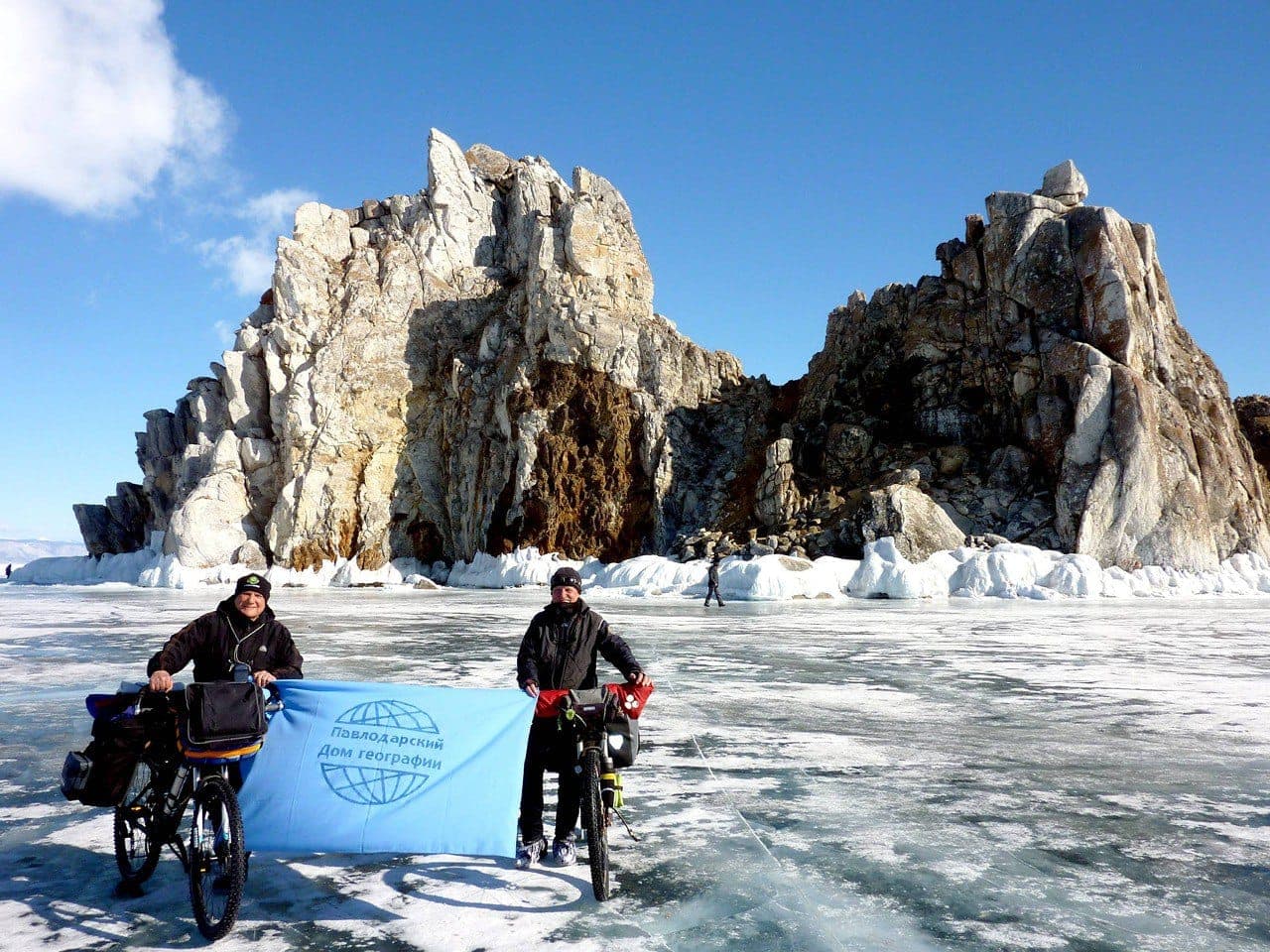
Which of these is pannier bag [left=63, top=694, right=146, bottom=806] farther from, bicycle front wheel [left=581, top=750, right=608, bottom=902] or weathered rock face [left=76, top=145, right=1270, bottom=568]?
weathered rock face [left=76, top=145, right=1270, bottom=568]

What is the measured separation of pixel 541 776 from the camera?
5180 mm

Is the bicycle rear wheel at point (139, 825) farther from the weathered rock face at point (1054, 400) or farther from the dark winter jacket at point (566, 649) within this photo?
the weathered rock face at point (1054, 400)

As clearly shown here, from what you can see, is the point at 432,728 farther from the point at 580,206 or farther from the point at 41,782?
the point at 580,206

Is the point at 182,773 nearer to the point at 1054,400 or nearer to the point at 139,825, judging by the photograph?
the point at 139,825

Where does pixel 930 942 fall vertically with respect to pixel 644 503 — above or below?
below

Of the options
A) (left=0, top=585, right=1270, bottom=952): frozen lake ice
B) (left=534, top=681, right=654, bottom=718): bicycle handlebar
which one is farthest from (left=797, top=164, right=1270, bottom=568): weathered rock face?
(left=534, top=681, right=654, bottom=718): bicycle handlebar

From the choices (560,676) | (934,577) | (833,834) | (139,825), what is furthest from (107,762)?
(934,577)

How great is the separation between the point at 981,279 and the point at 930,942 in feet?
179

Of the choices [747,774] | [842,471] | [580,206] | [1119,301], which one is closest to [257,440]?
[580,206]

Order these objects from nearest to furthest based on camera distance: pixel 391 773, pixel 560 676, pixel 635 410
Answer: pixel 391 773, pixel 560 676, pixel 635 410

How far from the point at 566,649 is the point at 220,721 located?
2.05 meters

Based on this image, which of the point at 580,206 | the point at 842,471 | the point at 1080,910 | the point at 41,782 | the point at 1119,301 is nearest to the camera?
the point at 1080,910

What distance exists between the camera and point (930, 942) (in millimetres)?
4055

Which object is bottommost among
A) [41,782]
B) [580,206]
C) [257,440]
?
[41,782]
